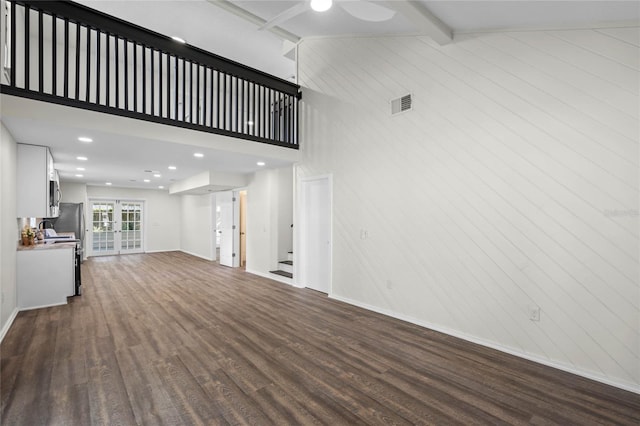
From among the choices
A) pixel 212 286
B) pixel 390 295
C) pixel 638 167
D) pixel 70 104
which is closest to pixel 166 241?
pixel 212 286

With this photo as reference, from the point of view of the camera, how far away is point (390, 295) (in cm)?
428

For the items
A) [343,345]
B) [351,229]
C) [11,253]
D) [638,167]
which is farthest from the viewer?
[351,229]

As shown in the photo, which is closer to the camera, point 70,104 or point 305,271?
point 70,104

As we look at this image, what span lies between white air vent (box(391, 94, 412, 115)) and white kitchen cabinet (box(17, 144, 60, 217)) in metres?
5.05

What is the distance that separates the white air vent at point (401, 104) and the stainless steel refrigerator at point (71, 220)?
8752mm

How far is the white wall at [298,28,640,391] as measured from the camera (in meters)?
2.65

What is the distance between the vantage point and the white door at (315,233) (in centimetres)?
538

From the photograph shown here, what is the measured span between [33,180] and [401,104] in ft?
17.8

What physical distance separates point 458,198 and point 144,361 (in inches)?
147

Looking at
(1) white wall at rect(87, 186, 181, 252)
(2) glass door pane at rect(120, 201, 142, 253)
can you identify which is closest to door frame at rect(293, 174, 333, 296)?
(1) white wall at rect(87, 186, 181, 252)

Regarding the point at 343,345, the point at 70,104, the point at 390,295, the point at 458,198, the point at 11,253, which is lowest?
the point at 343,345

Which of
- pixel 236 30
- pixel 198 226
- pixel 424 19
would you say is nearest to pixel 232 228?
pixel 198 226

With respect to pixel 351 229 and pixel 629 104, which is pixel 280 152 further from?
pixel 629 104

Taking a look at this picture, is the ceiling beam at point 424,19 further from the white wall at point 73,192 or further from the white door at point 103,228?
the white door at point 103,228
